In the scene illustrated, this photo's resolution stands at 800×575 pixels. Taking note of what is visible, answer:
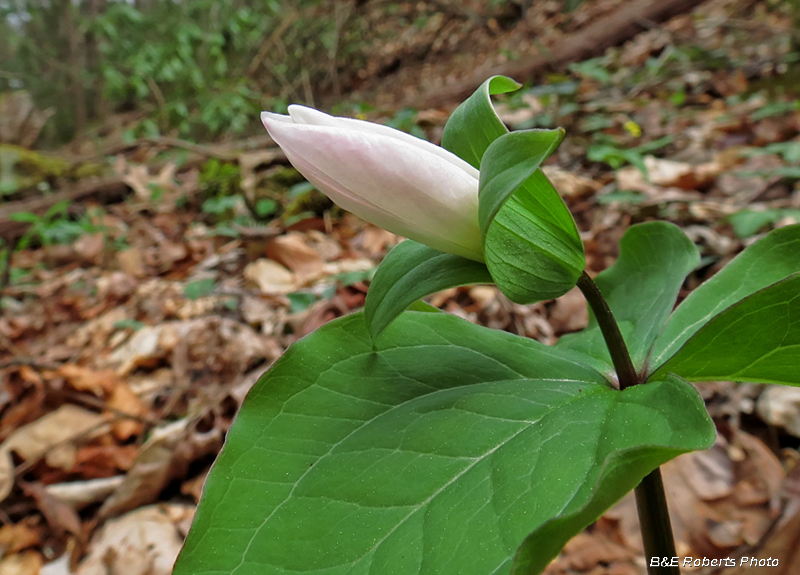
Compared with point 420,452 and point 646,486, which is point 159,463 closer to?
point 420,452

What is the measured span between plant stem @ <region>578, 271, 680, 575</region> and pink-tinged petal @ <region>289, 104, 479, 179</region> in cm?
18

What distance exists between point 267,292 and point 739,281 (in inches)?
64.6

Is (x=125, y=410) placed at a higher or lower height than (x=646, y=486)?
lower

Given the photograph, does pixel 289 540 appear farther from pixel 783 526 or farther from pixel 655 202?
pixel 655 202

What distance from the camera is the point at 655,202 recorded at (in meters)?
1.95

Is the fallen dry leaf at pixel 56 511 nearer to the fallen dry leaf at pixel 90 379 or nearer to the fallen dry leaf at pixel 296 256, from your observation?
the fallen dry leaf at pixel 90 379

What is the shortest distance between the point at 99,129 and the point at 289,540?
10.7 m

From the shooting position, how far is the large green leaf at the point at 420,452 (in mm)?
455

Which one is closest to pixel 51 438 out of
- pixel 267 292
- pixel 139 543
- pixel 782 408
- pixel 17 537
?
pixel 17 537

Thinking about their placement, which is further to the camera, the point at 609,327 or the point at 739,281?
the point at 739,281

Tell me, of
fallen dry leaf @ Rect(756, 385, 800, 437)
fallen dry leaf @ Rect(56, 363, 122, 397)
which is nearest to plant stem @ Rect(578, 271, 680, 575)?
fallen dry leaf @ Rect(756, 385, 800, 437)

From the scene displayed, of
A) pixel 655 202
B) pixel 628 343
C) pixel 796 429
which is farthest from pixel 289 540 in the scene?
pixel 655 202

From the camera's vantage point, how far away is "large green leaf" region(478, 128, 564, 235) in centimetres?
45

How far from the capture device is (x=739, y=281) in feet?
2.44
